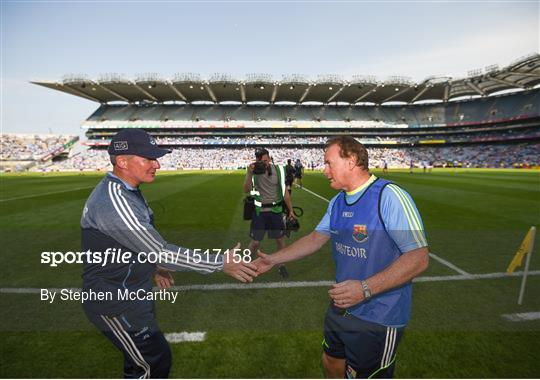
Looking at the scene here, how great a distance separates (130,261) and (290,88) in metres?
65.2

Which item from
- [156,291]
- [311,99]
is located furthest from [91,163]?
[156,291]

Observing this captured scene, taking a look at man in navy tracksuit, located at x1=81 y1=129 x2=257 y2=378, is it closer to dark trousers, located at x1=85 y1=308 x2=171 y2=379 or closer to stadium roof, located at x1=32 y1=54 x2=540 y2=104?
dark trousers, located at x1=85 y1=308 x2=171 y2=379

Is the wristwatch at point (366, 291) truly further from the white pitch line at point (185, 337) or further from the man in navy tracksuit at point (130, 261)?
the white pitch line at point (185, 337)

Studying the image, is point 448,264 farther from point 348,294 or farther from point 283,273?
point 348,294

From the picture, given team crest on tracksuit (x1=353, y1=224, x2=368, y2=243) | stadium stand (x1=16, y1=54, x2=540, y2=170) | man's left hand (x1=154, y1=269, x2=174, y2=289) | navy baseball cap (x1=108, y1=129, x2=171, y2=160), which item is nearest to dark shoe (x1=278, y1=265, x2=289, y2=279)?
man's left hand (x1=154, y1=269, x2=174, y2=289)

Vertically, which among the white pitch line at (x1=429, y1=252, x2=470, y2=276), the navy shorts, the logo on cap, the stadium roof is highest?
the stadium roof

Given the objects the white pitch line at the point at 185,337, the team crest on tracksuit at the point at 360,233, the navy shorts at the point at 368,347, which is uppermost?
the team crest on tracksuit at the point at 360,233

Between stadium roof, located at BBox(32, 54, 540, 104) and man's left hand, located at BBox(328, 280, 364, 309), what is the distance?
6226 cm

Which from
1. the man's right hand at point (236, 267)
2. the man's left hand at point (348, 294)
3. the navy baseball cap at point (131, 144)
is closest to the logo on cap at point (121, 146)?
the navy baseball cap at point (131, 144)

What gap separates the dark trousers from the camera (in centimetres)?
204

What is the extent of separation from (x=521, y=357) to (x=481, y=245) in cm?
487

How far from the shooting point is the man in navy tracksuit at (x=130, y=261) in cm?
193

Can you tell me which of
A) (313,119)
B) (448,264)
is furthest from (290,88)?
(448,264)

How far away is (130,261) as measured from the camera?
2.05 m
